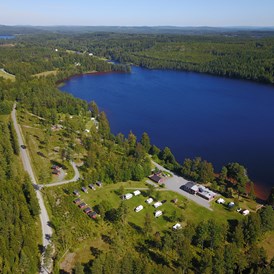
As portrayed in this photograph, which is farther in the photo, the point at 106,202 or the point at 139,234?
the point at 106,202

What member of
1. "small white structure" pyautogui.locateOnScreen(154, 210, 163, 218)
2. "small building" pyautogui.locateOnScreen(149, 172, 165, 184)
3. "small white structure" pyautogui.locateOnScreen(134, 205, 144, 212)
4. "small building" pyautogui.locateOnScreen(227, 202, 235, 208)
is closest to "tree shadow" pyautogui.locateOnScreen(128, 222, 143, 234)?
"small white structure" pyautogui.locateOnScreen(134, 205, 144, 212)

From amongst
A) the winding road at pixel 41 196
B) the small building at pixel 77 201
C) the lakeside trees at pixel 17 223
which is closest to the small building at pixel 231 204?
the small building at pixel 77 201

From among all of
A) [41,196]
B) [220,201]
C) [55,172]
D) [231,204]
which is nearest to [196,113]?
[220,201]

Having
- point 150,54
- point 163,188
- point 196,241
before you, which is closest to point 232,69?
point 150,54

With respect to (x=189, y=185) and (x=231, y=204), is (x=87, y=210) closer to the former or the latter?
(x=189, y=185)

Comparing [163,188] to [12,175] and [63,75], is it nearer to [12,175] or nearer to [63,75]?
[12,175]

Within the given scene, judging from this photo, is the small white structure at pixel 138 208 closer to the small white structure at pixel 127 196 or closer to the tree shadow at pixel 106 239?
the small white structure at pixel 127 196

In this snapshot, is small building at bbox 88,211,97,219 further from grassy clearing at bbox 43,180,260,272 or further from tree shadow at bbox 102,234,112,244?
tree shadow at bbox 102,234,112,244

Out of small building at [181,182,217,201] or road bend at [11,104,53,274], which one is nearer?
road bend at [11,104,53,274]

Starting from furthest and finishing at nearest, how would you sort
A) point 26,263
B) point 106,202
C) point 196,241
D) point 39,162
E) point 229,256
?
point 39,162
point 106,202
point 196,241
point 229,256
point 26,263
